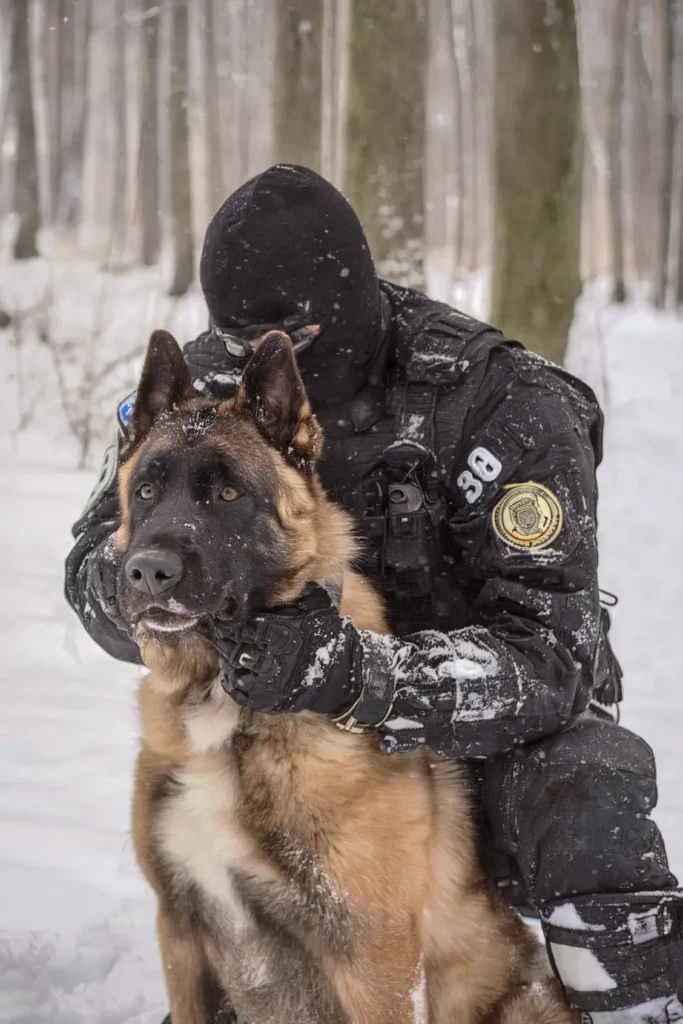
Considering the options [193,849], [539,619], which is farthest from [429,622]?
[193,849]

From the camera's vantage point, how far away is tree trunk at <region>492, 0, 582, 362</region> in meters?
5.77

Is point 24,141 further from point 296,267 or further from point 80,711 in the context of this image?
point 296,267

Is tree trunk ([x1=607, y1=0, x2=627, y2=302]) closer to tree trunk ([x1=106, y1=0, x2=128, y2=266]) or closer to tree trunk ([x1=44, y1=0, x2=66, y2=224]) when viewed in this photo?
tree trunk ([x1=106, y1=0, x2=128, y2=266])

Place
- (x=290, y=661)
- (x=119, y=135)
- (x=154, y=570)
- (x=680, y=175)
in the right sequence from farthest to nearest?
(x=119, y=135) < (x=680, y=175) < (x=290, y=661) < (x=154, y=570)

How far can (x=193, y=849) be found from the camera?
213 centimetres

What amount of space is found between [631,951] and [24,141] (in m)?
14.9

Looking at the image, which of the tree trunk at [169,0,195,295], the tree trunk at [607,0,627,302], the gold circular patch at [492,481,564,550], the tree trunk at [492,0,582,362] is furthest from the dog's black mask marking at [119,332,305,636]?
the tree trunk at [607,0,627,302]

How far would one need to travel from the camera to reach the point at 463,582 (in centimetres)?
256

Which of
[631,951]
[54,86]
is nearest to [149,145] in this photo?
[54,86]

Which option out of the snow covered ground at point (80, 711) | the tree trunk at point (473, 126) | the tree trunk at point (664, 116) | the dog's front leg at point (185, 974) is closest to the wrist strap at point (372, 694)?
the dog's front leg at point (185, 974)

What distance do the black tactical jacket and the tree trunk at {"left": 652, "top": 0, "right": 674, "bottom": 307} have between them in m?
15.8

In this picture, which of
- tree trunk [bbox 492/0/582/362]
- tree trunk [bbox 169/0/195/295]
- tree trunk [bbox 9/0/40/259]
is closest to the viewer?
tree trunk [bbox 492/0/582/362]

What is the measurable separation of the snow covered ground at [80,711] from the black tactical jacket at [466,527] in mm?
898

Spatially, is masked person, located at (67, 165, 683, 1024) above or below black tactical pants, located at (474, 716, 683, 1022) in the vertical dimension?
above
